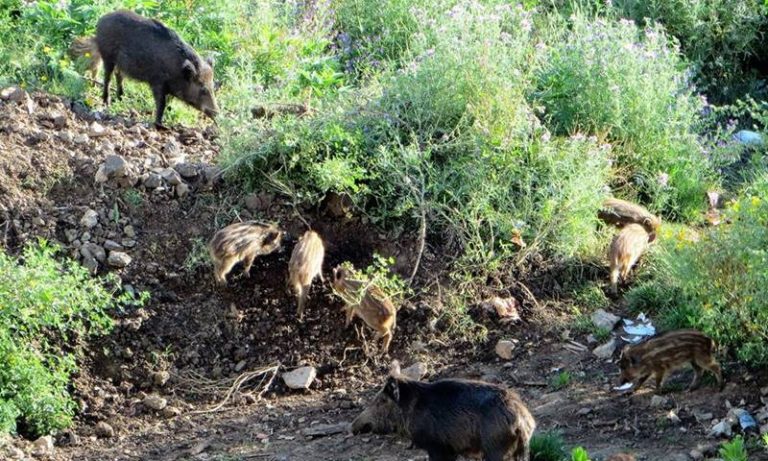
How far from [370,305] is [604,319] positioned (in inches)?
64.9

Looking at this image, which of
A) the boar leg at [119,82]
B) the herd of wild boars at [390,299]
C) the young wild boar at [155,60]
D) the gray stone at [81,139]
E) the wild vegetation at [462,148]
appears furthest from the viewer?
the boar leg at [119,82]

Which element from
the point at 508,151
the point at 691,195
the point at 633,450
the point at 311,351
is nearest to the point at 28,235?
the point at 311,351

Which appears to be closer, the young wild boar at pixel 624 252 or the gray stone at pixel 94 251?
the gray stone at pixel 94 251

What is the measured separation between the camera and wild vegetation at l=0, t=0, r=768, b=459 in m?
8.45

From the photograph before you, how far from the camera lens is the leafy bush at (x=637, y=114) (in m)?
10.8

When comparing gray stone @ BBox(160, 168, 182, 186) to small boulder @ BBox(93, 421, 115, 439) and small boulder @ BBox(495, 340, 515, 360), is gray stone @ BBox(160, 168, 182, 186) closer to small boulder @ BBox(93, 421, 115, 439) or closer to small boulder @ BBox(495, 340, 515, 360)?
small boulder @ BBox(93, 421, 115, 439)

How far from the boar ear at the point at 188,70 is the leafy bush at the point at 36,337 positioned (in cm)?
281

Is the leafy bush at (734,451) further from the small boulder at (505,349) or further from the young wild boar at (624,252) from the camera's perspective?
the young wild boar at (624,252)

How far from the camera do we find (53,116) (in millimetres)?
10438

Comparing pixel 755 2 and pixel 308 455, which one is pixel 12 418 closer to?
pixel 308 455

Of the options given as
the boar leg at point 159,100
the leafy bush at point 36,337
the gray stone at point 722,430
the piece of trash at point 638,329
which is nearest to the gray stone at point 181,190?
the boar leg at point 159,100

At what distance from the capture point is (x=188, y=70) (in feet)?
36.4

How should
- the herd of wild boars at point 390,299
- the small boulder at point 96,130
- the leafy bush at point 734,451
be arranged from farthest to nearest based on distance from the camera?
the small boulder at point 96,130, the herd of wild boars at point 390,299, the leafy bush at point 734,451

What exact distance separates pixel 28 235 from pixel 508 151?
3.50 meters
